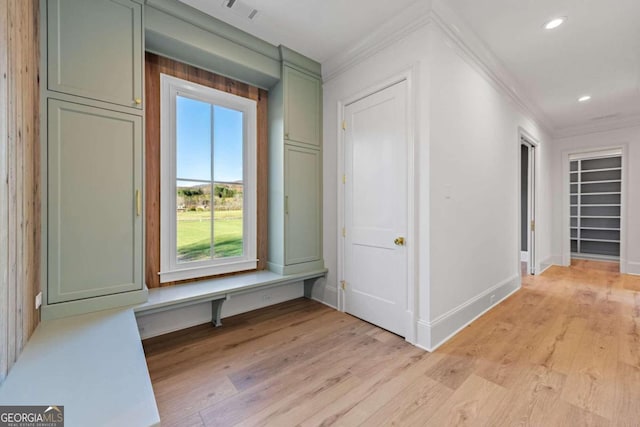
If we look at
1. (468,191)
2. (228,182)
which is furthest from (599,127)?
(228,182)

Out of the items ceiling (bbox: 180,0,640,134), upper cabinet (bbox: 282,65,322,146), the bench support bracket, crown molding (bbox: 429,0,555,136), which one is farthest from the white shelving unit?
the bench support bracket

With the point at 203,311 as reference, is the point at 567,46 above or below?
above

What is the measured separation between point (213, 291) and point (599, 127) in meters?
6.91

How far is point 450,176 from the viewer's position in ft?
7.85

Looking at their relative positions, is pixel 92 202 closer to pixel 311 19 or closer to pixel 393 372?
pixel 311 19

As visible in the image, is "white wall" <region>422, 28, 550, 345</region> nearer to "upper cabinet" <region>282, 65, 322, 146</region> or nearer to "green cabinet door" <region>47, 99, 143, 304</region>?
"upper cabinet" <region>282, 65, 322, 146</region>

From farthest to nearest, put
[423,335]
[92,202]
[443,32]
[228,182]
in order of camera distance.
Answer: [228,182], [443,32], [423,335], [92,202]

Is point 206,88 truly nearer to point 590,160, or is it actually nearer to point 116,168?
point 116,168

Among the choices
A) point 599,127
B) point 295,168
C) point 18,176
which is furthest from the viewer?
point 599,127

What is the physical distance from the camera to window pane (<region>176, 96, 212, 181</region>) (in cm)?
254

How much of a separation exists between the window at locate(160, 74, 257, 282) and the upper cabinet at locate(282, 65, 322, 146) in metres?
0.42

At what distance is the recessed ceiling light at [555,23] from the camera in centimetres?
230

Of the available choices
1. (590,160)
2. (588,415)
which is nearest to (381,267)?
(588,415)

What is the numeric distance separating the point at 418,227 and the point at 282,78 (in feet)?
6.82
